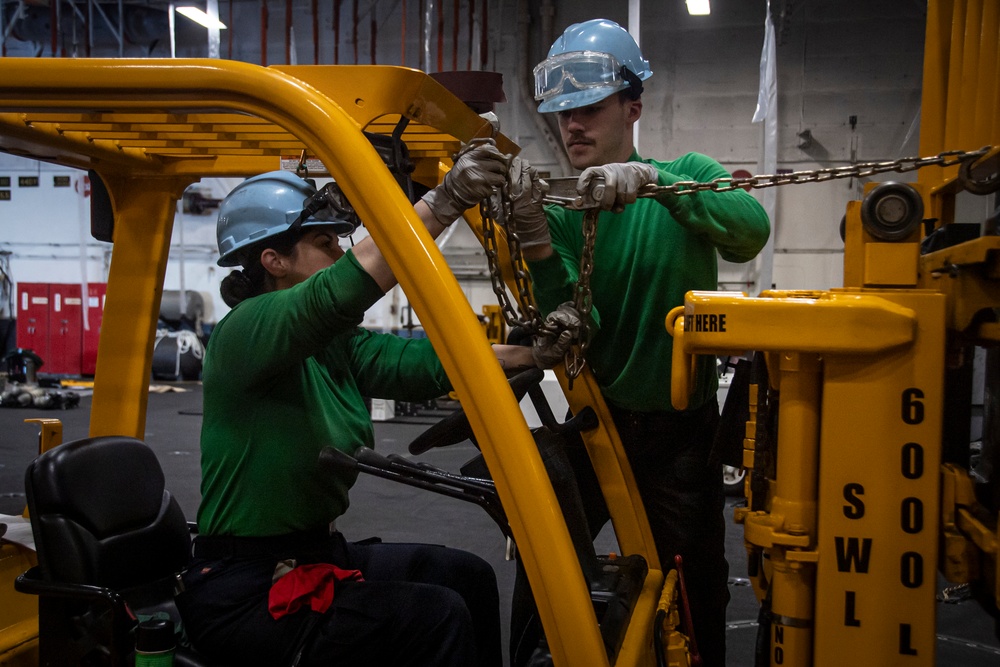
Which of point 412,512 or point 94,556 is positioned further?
point 412,512

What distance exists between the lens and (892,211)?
Answer: 141 centimetres

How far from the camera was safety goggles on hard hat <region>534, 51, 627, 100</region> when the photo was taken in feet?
7.47

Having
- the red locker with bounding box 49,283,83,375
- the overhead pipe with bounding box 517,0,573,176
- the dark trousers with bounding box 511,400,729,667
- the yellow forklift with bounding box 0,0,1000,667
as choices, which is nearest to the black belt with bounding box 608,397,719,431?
the dark trousers with bounding box 511,400,729,667

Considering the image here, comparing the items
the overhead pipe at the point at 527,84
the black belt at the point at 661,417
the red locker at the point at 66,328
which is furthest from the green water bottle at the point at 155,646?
the red locker at the point at 66,328

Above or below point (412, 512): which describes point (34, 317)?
above

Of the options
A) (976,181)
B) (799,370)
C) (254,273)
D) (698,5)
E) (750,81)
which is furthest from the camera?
(750,81)

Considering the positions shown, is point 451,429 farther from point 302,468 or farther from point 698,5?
point 698,5

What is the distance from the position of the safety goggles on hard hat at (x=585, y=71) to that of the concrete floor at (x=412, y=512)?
103 inches

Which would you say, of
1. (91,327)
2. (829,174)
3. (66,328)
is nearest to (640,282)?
(829,174)

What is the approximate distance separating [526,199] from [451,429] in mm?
581

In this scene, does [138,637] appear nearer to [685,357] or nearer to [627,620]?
[627,620]

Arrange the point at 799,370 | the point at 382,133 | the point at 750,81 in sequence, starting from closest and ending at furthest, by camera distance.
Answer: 1. the point at 799,370
2. the point at 382,133
3. the point at 750,81

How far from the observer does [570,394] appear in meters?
2.27

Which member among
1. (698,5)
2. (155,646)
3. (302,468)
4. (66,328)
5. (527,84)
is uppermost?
(527,84)
